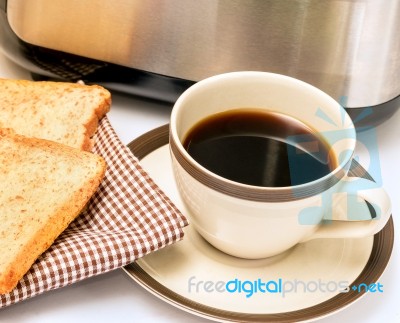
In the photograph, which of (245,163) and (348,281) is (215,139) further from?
(348,281)

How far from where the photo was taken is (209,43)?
0.57 metres

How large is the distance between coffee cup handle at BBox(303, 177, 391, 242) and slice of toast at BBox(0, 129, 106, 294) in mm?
172

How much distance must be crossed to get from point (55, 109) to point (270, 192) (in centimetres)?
24

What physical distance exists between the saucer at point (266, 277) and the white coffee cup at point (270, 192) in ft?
0.05

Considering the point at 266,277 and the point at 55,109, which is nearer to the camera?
the point at 266,277

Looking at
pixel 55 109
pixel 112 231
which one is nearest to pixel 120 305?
pixel 112 231

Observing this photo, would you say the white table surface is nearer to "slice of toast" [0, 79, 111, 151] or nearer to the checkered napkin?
the checkered napkin

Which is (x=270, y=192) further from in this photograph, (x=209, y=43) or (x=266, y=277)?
(x=209, y=43)

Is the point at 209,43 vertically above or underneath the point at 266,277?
above

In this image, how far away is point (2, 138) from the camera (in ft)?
1.73

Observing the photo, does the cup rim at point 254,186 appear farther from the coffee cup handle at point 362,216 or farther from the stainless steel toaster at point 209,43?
the stainless steel toaster at point 209,43

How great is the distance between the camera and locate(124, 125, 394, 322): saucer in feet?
1.44

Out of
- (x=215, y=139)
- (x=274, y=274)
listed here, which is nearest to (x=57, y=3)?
(x=215, y=139)

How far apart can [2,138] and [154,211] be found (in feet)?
0.47
